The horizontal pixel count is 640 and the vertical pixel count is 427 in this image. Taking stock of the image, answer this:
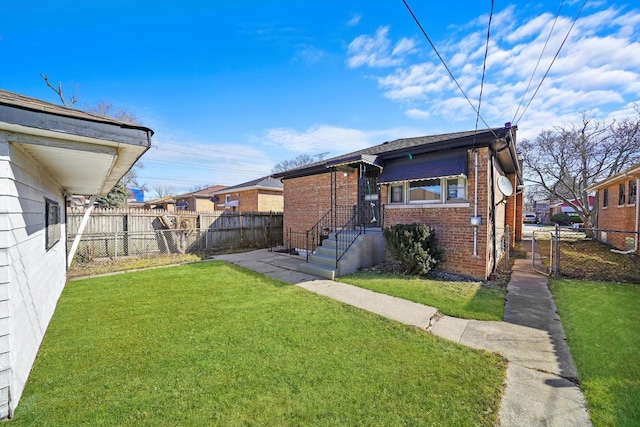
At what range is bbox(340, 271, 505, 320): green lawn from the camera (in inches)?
192

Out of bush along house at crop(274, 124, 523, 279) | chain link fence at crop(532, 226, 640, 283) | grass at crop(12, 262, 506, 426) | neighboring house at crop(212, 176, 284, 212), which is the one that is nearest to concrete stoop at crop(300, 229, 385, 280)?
bush along house at crop(274, 124, 523, 279)

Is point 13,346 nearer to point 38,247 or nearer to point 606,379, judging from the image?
point 38,247

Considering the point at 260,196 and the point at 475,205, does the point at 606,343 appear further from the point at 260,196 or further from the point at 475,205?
the point at 260,196

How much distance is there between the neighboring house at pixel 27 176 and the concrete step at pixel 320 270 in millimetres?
5228

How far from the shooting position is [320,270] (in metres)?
7.59

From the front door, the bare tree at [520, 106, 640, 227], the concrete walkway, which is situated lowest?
the concrete walkway

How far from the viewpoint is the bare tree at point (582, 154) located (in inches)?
712

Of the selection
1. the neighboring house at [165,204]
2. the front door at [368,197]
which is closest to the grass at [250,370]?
the front door at [368,197]

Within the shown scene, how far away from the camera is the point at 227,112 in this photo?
16.1 metres

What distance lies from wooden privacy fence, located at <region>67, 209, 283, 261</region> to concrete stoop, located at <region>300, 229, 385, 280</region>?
6.71m

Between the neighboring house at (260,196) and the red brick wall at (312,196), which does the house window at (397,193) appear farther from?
the neighboring house at (260,196)

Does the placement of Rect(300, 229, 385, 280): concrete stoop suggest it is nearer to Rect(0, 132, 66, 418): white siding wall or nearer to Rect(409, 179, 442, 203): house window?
Rect(409, 179, 442, 203): house window

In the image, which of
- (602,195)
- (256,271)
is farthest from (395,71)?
(602,195)

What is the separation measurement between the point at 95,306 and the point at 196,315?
225 cm
